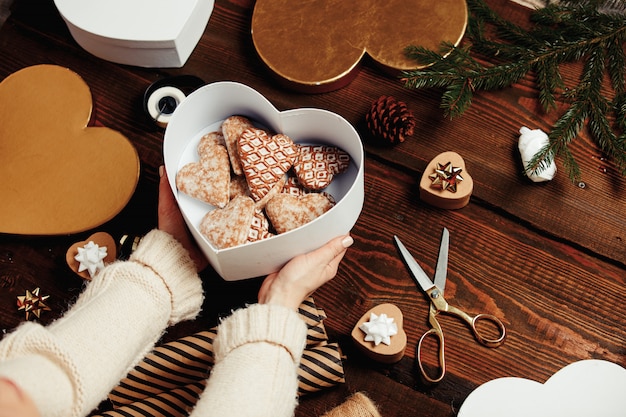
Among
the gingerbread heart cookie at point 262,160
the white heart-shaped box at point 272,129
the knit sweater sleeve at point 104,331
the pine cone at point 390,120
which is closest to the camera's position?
the knit sweater sleeve at point 104,331

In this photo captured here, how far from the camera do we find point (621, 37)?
51.9 inches

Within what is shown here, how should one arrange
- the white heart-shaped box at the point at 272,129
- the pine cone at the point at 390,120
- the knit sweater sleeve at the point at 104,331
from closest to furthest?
1. the knit sweater sleeve at the point at 104,331
2. the white heart-shaped box at the point at 272,129
3. the pine cone at the point at 390,120

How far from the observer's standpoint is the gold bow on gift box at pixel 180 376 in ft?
3.79

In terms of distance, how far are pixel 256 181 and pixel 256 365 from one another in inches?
14.3

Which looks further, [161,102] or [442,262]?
[161,102]

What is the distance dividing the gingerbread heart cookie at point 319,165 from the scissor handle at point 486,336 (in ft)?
1.35

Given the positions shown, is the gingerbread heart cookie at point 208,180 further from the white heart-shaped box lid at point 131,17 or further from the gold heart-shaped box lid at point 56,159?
the white heart-shaped box lid at point 131,17

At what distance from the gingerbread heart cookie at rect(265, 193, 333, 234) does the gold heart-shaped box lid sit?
13.1 inches

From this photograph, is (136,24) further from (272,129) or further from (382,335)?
(382,335)

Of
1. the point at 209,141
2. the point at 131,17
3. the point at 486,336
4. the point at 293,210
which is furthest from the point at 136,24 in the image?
the point at 486,336

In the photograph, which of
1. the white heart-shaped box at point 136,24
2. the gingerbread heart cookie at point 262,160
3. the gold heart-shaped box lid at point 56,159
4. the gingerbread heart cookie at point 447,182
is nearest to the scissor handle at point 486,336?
the gingerbread heart cookie at point 447,182

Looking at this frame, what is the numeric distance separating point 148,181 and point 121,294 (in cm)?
34

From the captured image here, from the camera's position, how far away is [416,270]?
4.09ft

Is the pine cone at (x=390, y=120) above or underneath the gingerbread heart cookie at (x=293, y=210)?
above
